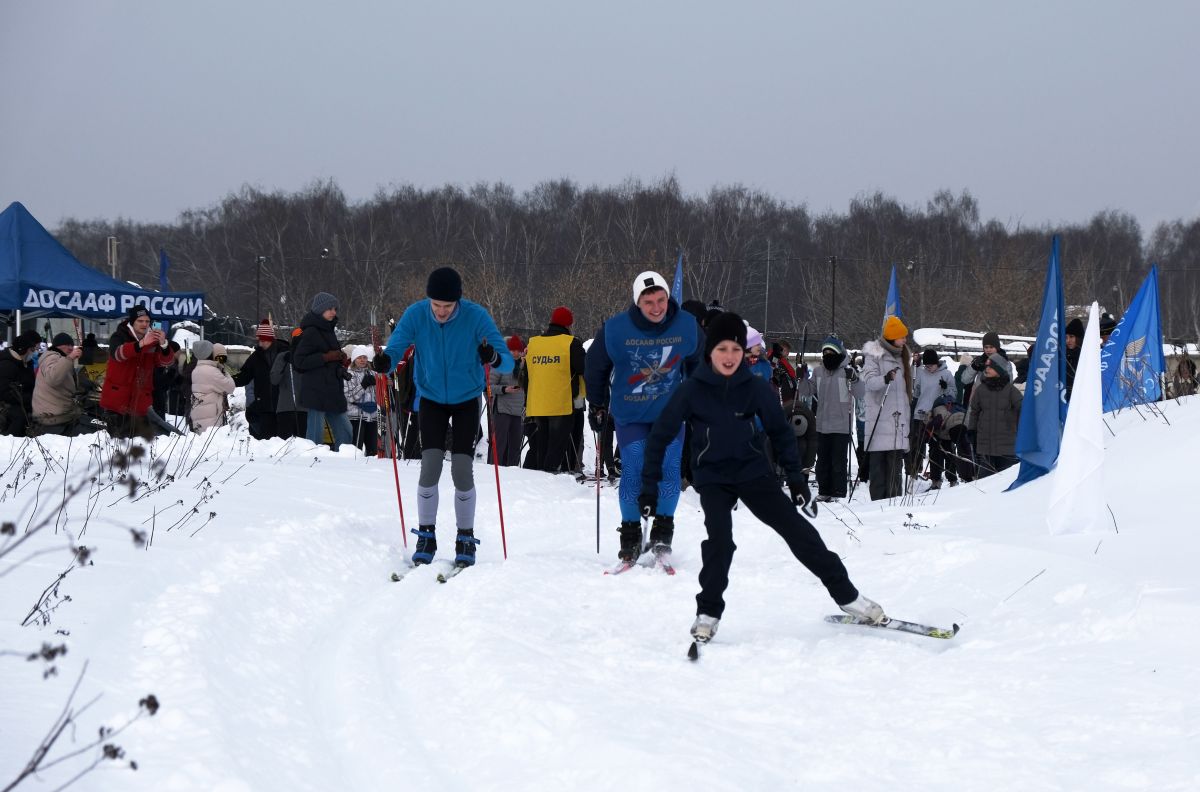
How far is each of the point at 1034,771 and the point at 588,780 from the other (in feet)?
4.89

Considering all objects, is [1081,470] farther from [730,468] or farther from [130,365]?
[130,365]

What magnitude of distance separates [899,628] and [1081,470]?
215 cm

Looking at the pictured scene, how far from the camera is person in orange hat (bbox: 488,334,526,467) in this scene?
1339 cm

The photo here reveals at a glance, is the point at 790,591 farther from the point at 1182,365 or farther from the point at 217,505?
the point at 1182,365

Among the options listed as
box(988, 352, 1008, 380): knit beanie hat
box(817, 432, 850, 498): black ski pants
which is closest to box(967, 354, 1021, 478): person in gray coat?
box(988, 352, 1008, 380): knit beanie hat

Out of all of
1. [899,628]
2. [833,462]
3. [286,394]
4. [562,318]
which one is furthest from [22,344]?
[899,628]

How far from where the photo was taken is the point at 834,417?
502 inches

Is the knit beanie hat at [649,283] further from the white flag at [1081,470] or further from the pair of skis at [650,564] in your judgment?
the white flag at [1081,470]

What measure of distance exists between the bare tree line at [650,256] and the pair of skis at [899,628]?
2222 inches

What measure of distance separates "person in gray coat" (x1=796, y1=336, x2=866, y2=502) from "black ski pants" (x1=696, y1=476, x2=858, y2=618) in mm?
7271

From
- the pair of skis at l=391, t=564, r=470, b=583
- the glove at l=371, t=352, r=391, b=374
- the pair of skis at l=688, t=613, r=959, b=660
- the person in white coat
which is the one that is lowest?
the pair of skis at l=391, t=564, r=470, b=583

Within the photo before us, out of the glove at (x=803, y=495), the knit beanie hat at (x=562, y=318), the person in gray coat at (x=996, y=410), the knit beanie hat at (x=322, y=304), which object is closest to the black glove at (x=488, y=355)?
the glove at (x=803, y=495)

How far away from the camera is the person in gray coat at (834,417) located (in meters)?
12.7

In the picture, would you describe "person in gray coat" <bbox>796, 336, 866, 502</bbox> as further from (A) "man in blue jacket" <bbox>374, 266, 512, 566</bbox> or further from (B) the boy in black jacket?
(B) the boy in black jacket
